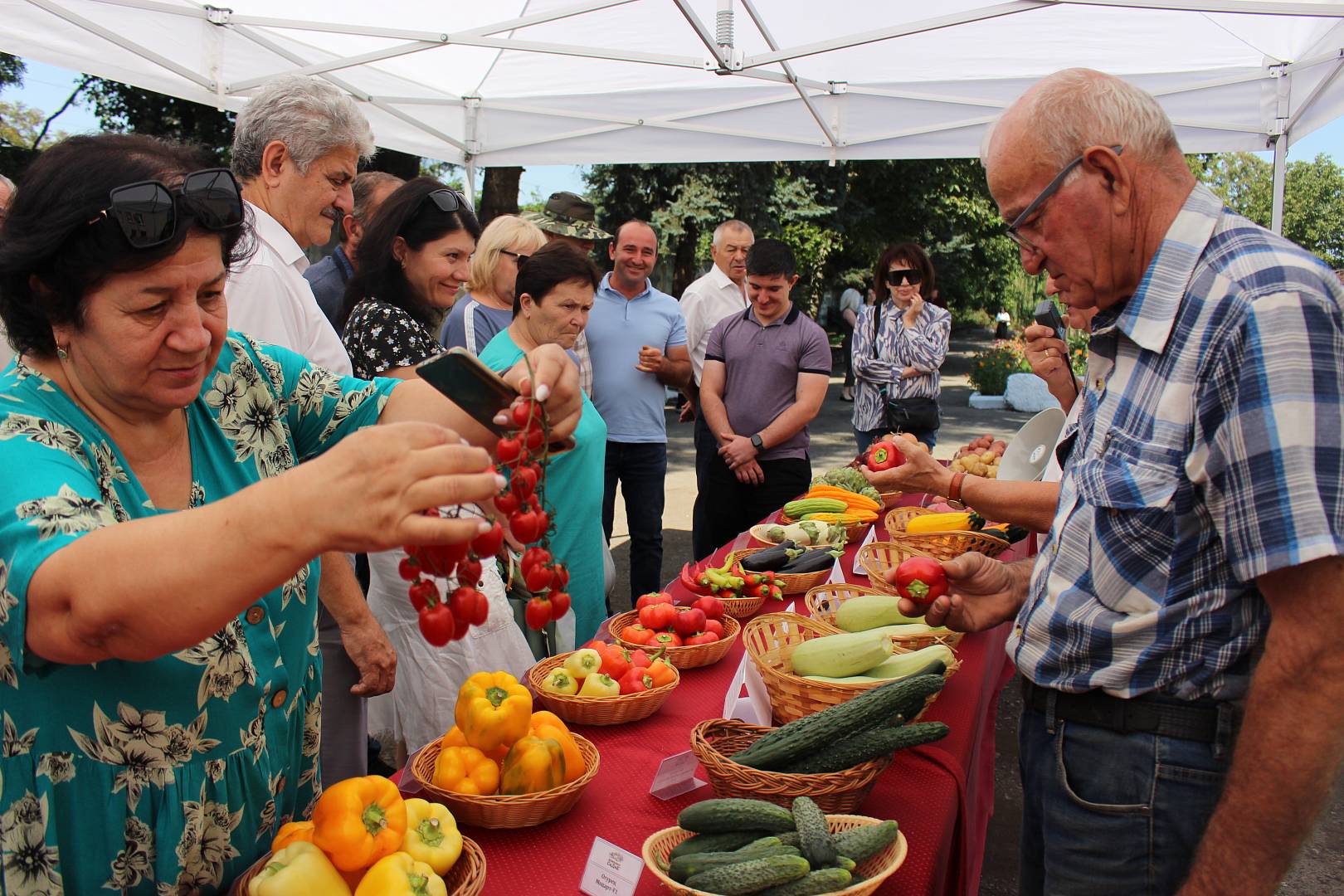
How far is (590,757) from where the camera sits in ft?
6.82

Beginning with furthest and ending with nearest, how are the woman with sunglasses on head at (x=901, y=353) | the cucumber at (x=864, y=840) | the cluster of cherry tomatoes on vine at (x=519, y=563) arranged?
the woman with sunglasses on head at (x=901, y=353)
the cucumber at (x=864, y=840)
the cluster of cherry tomatoes on vine at (x=519, y=563)

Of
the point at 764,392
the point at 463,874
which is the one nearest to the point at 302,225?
the point at 463,874

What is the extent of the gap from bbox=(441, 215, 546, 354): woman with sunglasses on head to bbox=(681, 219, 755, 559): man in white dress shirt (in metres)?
1.48

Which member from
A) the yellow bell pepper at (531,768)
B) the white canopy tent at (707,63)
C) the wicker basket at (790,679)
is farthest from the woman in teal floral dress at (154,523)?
the white canopy tent at (707,63)

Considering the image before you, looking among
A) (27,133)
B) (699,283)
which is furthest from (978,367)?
(27,133)

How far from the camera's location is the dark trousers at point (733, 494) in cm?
577

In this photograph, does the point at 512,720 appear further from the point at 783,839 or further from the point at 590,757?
the point at 783,839

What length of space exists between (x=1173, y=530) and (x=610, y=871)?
3.90ft

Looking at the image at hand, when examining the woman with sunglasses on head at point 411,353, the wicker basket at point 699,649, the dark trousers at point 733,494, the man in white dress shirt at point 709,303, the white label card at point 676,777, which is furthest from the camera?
the man in white dress shirt at point 709,303

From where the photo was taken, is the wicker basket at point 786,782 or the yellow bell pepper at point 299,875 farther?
the wicker basket at point 786,782

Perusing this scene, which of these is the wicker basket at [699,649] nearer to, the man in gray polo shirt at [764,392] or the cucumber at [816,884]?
the cucumber at [816,884]

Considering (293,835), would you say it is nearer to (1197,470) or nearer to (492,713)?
(492,713)

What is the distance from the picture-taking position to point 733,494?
19.3 feet

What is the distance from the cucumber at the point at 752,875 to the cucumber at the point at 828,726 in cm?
34
